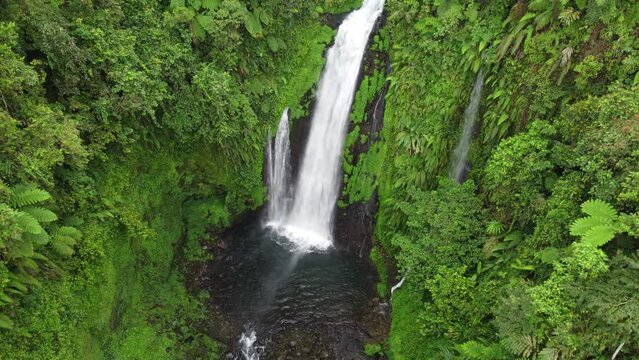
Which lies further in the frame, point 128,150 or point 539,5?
point 128,150

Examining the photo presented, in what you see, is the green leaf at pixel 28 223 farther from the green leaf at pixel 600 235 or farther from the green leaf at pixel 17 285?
the green leaf at pixel 600 235

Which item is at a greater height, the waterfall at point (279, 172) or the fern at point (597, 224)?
the waterfall at point (279, 172)

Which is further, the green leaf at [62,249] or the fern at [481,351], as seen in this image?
the fern at [481,351]

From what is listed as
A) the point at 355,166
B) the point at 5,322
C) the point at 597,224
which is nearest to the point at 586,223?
the point at 597,224

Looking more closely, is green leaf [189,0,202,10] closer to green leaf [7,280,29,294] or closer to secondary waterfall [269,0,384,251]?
secondary waterfall [269,0,384,251]

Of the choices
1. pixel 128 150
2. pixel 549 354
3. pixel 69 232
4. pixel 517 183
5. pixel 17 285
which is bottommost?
pixel 549 354

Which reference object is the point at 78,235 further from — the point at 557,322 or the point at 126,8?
the point at 557,322

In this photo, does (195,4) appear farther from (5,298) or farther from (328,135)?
(5,298)

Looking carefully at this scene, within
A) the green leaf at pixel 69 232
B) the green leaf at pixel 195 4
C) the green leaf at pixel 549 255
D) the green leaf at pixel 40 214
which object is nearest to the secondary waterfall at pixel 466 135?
the green leaf at pixel 549 255
